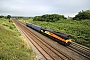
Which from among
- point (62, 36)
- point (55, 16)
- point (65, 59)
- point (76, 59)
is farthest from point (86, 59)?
point (55, 16)

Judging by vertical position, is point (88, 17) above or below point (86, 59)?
above

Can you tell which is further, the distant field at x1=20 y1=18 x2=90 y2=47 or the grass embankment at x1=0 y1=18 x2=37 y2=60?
the distant field at x1=20 y1=18 x2=90 y2=47

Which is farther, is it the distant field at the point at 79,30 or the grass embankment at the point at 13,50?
the distant field at the point at 79,30

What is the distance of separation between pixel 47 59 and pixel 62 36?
7690 mm

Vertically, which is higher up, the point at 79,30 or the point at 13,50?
the point at 79,30

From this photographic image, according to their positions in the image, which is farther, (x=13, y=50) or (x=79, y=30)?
(x=79, y=30)

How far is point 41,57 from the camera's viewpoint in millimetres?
15344

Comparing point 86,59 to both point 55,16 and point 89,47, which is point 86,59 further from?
point 55,16

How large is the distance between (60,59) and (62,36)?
721 centimetres

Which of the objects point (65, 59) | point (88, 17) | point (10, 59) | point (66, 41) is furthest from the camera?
point (88, 17)

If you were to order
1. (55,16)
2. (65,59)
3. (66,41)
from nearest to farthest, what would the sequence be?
(65,59) → (66,41) → (55,16)

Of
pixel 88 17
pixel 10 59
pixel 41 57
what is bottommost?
pixel 41 57

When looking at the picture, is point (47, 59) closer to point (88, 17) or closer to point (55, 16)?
point (88, 17)

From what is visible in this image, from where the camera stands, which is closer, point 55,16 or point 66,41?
point 66,41
